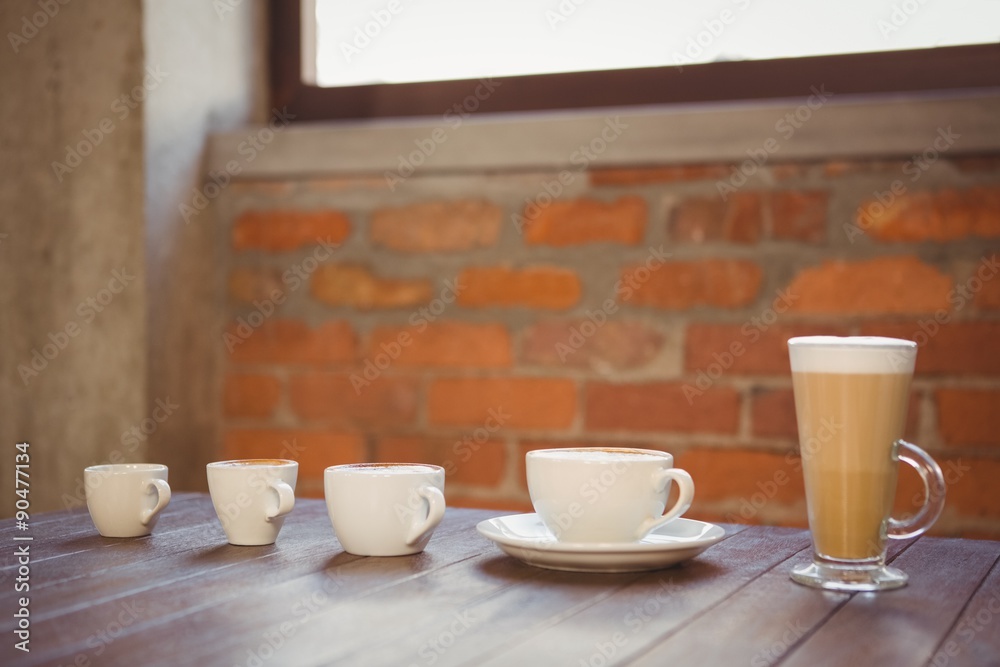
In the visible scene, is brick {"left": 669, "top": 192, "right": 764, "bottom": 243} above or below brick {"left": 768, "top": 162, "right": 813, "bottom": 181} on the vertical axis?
below

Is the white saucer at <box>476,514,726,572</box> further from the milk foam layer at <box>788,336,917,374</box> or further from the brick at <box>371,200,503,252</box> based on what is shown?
the brick at <box>371,200,503,252</box>

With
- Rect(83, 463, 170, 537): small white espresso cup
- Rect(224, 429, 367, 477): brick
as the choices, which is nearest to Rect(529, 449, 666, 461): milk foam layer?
Rect(83, 463, 170, 537): small white espresso cup

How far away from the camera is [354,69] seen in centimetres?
197

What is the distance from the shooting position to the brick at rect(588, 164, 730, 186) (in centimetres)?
163

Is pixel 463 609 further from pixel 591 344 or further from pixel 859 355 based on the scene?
pixel 591 344

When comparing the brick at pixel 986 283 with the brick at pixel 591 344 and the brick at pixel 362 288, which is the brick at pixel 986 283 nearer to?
the brick at pixel 591 344

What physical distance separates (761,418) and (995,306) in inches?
14.7

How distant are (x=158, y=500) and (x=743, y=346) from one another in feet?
3.22

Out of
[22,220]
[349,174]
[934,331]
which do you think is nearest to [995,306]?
[934,331]

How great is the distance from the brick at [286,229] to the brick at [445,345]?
20 cm

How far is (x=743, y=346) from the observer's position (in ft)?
5.25

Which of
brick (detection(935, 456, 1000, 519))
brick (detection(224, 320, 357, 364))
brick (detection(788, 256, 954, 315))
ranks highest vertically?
brick (detection(788, 256, 954, 315))

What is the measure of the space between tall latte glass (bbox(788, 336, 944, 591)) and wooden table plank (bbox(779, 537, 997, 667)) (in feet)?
0.10

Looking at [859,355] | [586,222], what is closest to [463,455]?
[586,222]
